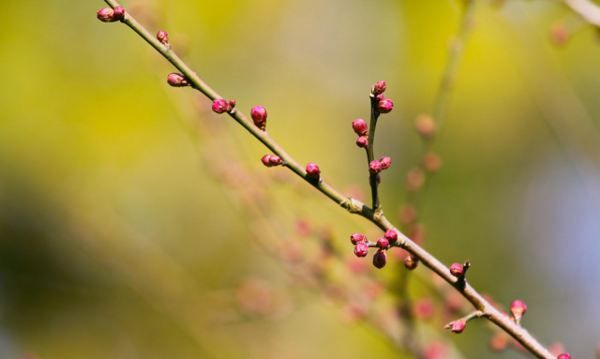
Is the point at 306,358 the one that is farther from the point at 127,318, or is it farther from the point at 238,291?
the point at 238,291

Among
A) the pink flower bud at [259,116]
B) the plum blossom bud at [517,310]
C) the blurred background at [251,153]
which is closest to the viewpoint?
the pink flower bud at [259,116]

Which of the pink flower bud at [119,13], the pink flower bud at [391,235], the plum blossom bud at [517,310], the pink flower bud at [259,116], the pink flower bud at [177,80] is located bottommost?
the pink flower bud at [391,235]

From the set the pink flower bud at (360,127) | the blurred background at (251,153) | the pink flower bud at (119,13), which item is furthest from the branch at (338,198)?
the blurred background at (251,153)

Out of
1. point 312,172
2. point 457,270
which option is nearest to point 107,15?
point 312,172

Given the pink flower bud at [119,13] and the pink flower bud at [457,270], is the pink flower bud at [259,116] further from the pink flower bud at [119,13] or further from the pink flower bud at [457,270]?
the pink flower bud at [457,270]

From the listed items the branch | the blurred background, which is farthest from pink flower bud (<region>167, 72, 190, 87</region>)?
the blurred background

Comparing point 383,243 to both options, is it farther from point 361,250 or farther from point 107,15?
point 107,15

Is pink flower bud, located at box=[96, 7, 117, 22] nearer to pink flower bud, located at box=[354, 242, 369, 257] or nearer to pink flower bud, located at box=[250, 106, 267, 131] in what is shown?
pink flower bud, located at box=[250, 106, 267, 131]
